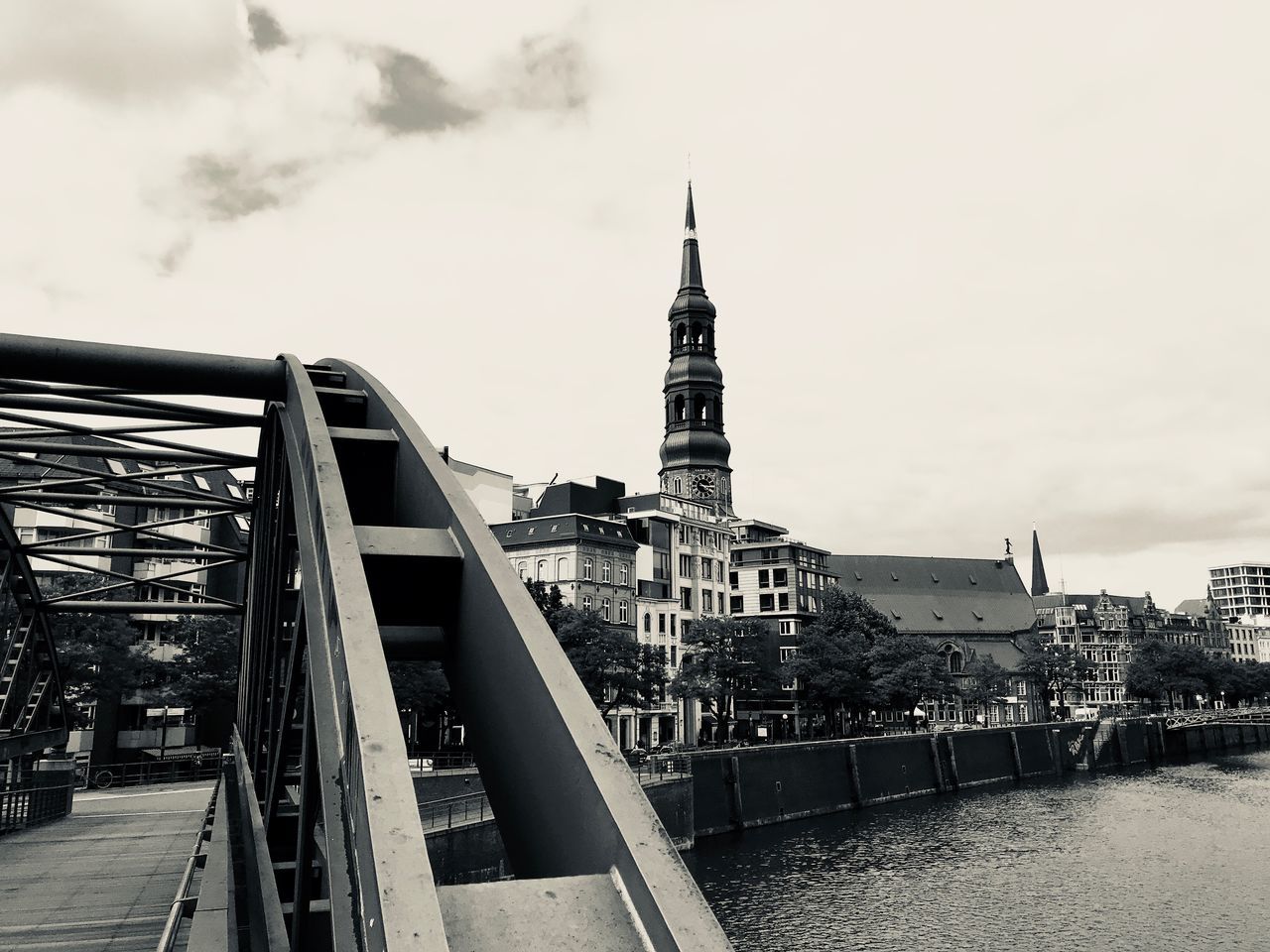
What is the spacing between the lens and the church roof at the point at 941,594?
14538cm

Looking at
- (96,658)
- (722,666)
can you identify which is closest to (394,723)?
(96,658)

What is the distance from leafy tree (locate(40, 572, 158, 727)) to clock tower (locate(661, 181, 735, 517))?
72636 millimetres

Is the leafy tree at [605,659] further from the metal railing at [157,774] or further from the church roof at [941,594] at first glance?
the church roof at [941,594]

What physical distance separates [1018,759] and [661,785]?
45.3 metres

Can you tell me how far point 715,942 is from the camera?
314 centimetres

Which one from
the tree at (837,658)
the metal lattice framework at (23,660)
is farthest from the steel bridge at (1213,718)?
the metal lattice framework at (23,660)

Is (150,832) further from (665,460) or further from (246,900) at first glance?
(665,460)

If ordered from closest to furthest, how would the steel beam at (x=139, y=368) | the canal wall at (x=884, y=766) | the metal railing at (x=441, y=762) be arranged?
1. the steel beam at (x=139, y=368)
2. the metal railing at (x=441, y=762)
3. the canal wall at (x=884, y=766)

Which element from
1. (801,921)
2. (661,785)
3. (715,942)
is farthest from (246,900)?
(661,785)

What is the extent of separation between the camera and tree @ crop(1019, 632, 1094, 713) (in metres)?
122

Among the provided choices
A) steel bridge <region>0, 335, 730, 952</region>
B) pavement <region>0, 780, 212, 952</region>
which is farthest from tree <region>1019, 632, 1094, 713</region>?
steel bridge <region>0, 335, 730, 952</region>

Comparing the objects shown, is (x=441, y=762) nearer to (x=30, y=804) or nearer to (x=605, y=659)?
(x=605, y=659)

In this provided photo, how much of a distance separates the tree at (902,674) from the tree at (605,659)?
23.8 m

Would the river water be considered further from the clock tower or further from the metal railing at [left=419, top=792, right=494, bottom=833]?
the clock tower
